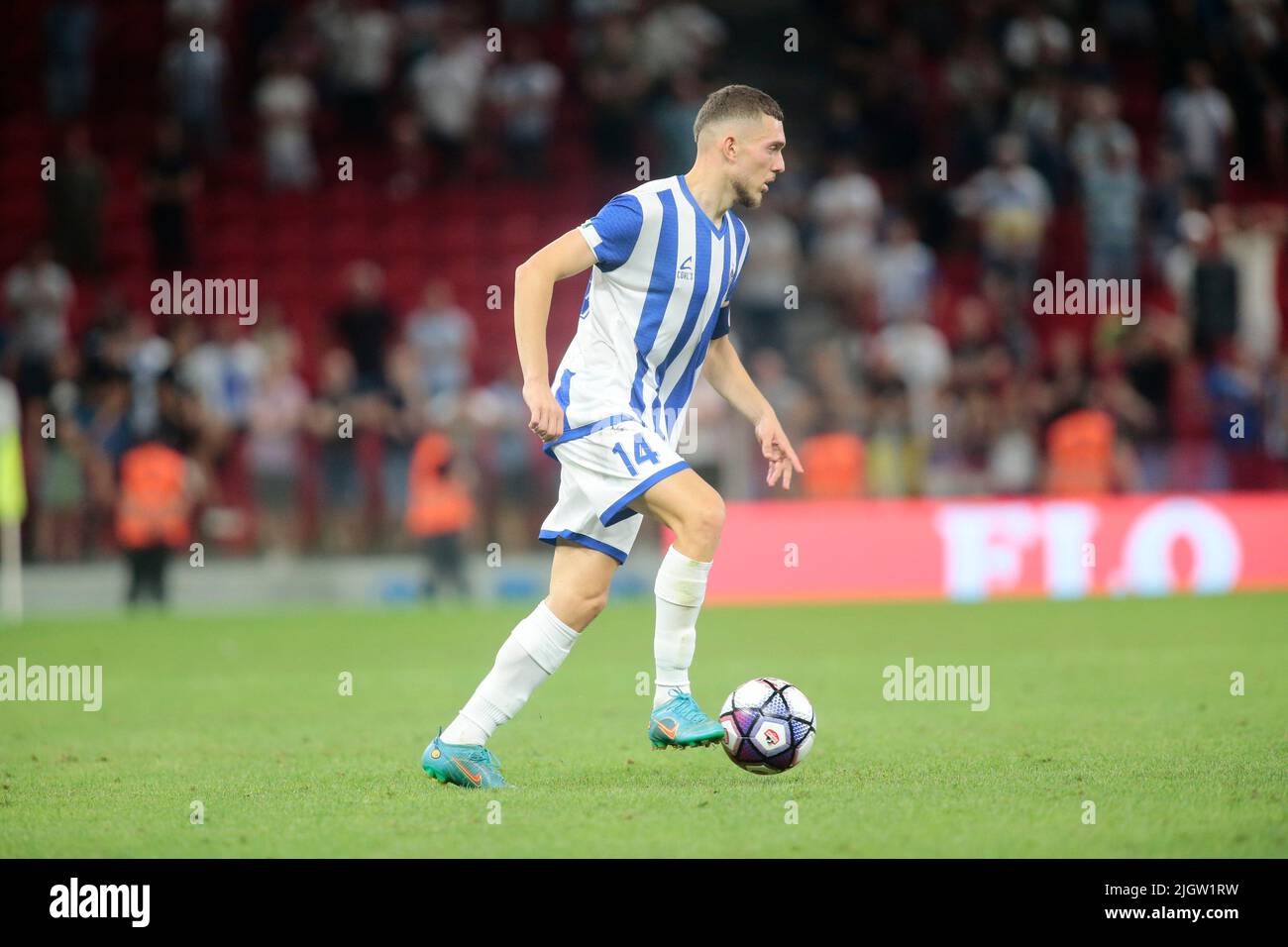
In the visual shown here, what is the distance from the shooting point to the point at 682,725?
21.6 ft

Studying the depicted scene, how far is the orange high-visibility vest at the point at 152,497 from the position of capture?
50.6ft

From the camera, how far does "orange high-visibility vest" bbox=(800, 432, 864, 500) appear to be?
16.5m

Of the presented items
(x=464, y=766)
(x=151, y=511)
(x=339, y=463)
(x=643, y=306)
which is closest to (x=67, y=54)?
(x=339, y=463)

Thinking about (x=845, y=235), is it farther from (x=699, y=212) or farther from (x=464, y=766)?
(x=464, y=766)

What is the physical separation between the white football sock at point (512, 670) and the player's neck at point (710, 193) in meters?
1.60

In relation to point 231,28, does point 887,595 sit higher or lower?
lower

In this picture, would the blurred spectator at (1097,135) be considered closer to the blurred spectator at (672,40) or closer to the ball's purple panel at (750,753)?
the blurred spectator at (672,40)

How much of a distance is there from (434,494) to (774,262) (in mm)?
4396

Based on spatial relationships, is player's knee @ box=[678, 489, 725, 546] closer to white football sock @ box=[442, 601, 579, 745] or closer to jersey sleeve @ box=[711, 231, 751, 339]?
white football sock @ box=[442, 601, 579, 745]

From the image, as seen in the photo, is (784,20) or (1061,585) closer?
(1061,585)
